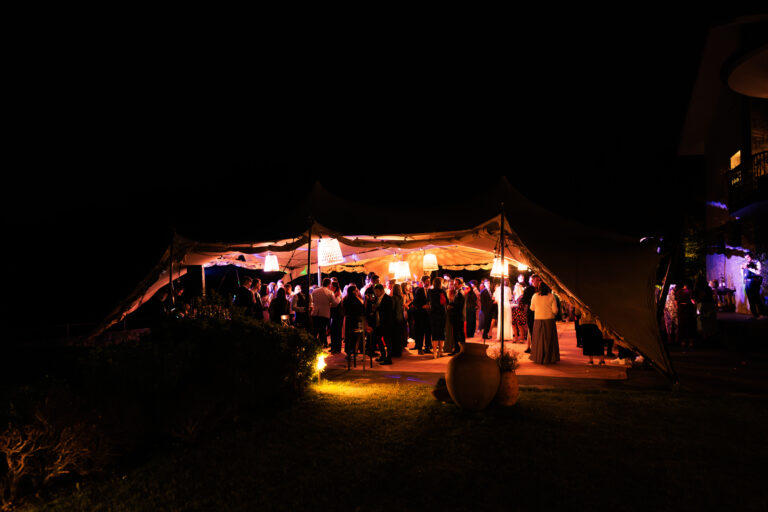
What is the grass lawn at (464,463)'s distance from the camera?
3.55 meters

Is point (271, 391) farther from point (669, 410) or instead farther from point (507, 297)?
point (507, 297)

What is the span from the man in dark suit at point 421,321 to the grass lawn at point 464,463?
4966 millimetres

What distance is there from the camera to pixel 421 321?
11.7m

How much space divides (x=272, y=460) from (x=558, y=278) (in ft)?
17.0

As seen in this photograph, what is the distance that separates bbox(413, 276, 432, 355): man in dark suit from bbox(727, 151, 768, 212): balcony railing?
1263 cm

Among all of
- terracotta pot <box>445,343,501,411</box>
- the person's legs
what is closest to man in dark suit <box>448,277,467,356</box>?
the person's legs

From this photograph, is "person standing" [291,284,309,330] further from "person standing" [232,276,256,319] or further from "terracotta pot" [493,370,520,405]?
"terracotta pot" [493,370,520,405]

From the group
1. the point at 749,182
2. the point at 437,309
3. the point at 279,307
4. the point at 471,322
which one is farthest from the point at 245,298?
the point at 749,182

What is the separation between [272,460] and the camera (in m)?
4.40

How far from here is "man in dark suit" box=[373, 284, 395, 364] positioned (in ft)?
33.4

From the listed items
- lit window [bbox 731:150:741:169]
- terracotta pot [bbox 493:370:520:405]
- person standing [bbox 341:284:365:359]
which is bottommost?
terracotta pot [bbox 493:370:520:405]

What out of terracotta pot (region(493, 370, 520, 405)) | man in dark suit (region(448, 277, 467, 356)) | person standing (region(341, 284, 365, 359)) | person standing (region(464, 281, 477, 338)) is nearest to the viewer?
terracotta pot (region(493, 370, 520, 405))

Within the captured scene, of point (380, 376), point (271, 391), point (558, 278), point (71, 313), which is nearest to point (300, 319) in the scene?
point (380, 376)

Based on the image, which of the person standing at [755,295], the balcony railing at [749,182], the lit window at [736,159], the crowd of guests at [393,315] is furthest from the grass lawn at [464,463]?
the lit window at [736,159]
